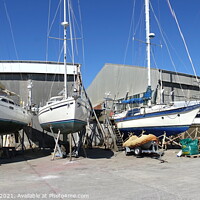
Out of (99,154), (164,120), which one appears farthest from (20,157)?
(164,120)

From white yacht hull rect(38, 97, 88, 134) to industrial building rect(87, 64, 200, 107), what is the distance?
24.5 ft

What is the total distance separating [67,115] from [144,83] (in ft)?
41.8

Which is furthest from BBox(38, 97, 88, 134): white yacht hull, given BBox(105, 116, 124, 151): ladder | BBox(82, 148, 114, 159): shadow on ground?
BBox(105, 116, 124, 151): ladder

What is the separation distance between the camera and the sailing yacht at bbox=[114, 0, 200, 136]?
53.7 feet

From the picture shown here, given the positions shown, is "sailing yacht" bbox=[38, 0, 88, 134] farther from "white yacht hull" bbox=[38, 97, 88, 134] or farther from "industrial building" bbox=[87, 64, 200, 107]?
"industrial building" bbox=[87, 64, 200, 107]

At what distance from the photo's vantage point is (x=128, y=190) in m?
6.45

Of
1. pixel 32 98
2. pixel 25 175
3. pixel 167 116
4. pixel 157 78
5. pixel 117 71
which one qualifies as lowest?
pixel 25 175

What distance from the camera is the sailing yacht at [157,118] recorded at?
16375 millimetres

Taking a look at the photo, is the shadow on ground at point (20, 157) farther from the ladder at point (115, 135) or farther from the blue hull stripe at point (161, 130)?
the blue hull stripe at point (161, 130)

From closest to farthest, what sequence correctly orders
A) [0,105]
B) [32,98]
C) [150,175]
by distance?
[150,175] → [0,105] → [32,98]

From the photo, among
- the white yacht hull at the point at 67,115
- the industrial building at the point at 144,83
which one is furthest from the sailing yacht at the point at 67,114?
the industrial building at the point at 144,83

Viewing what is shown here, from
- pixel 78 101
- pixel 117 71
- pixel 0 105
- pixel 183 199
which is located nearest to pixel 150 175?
pixel 183 199

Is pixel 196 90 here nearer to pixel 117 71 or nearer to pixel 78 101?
pixel 117 71

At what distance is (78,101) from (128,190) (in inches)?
298
